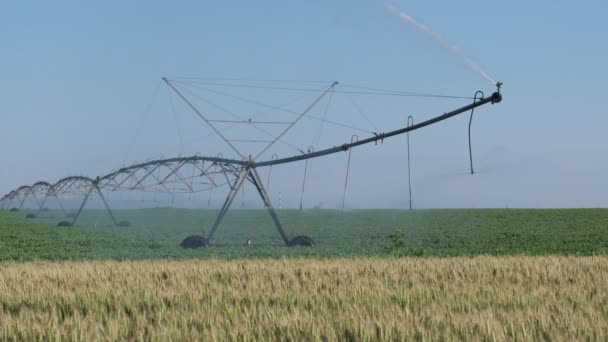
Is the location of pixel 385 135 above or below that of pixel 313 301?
above

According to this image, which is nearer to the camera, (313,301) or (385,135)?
(313,301)

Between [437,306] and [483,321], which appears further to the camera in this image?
[437,306]

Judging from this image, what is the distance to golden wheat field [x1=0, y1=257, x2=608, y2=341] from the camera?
8.67 m

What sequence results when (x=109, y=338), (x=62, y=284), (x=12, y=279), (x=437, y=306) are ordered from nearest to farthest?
1. (x=109, y=338)
2. (x=437, y=306)
3. (x=62, y=284)
4. (x=12, y=279)

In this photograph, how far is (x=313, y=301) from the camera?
38.0 feet

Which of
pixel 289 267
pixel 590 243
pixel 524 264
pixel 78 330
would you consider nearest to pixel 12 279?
pixel 289 267

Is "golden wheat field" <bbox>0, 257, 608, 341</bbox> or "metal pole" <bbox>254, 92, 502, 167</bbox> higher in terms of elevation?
"metal pole" <bbox>254, 92, 502, 167</bbox>

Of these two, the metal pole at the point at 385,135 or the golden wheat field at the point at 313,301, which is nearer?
the golden wheat field at the point at 313,301

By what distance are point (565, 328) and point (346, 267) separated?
30.5ft

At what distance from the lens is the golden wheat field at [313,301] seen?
341 inches

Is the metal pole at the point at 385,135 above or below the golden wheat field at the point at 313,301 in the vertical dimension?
above

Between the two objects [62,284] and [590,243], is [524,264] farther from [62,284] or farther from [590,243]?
[590,243]

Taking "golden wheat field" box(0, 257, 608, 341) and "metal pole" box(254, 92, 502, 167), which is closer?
"golden wheat field" box(0, 257, 608, 341)

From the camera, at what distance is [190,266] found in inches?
734
